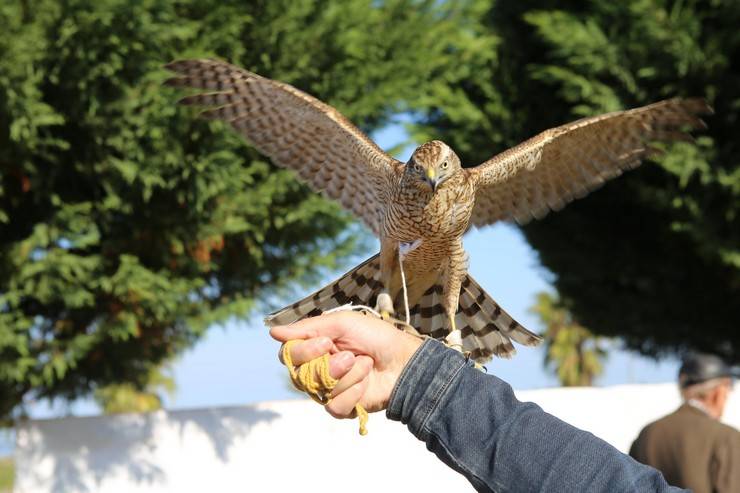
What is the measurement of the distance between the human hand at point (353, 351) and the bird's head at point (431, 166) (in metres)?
1.36

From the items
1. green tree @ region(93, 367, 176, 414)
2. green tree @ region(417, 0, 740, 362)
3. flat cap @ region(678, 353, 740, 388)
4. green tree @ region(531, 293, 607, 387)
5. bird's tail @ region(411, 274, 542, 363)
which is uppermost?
green tree @ region(531, 293, 607, 387)

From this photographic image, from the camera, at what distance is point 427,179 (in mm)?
2893

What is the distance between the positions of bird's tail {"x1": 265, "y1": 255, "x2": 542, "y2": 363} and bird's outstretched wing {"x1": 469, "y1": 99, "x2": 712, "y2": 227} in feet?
1.66

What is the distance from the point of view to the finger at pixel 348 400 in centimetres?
156

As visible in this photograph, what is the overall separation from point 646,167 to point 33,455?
7408 millimetres

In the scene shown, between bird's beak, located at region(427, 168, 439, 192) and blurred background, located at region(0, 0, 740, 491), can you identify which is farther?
blurred background, located at region(0, 0, 740, 491)

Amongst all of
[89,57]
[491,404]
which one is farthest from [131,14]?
[491,404]

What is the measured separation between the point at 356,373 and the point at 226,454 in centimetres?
633

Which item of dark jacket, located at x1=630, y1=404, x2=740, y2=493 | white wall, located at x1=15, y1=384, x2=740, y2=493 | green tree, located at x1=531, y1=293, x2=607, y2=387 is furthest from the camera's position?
green tree, located at x1=531, y1=293, x2=607, y2=387

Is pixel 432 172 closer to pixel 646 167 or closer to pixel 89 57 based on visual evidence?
pixel 89 57

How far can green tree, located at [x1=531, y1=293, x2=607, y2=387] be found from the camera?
103 feet

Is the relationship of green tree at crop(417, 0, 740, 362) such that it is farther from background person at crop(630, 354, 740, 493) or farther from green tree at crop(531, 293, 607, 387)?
green tree at crop(531, 293, 607, 387)

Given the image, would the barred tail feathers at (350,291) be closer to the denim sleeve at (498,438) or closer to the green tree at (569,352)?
the denim sleeve at (498,438)

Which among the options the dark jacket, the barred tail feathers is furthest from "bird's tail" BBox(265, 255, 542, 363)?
the dark jacket
